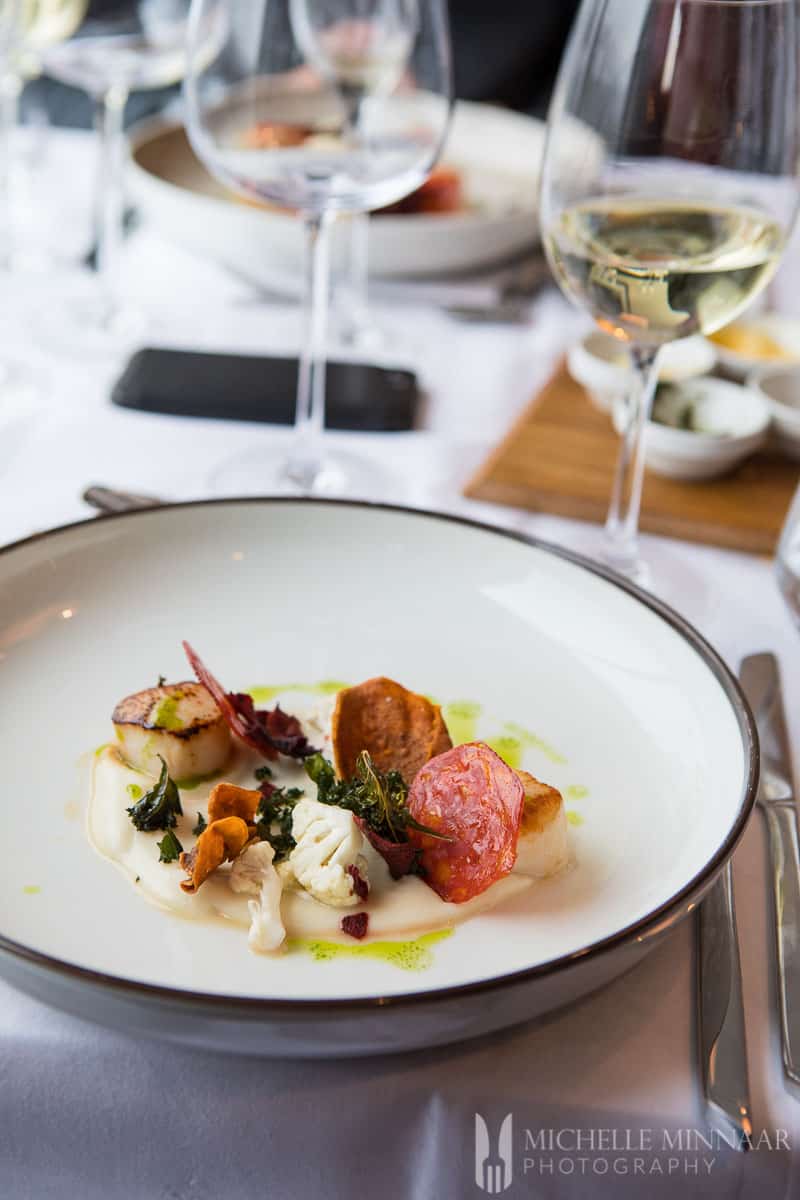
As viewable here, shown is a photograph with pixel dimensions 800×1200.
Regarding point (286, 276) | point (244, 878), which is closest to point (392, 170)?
point (286, 276)

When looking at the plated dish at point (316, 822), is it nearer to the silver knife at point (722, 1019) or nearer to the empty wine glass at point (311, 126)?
the silver knife at point (722, 1019)

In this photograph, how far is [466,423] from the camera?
132 cm

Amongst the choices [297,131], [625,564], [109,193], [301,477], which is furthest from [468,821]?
[109,193]

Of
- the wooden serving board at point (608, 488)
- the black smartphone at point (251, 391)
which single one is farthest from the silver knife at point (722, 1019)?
the black smartphone at point (251, 391)

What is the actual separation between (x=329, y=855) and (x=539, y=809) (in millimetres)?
109

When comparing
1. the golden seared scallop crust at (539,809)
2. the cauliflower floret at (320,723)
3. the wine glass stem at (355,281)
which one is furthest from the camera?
the wine glass stem at (355,281)

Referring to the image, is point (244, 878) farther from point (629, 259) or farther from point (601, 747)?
point (629, 259)

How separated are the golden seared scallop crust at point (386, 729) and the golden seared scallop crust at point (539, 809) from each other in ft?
0.29

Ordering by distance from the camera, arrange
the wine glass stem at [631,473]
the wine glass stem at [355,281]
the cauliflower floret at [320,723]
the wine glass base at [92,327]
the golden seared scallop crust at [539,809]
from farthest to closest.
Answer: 1. the wine glass stem at [355,281]
2. the wine glass base at [92,327]
3. the wine glass stem at [631,473]
4. the cauliflower floret at [320,723]
5. the golden seared scallop crust at [539,809]

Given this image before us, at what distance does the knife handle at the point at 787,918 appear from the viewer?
592 mm

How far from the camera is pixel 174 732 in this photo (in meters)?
0.70

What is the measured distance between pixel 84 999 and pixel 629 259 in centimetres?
64

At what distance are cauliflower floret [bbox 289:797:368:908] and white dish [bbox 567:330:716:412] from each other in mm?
726

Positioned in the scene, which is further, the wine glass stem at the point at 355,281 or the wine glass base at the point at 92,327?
the wine glass stem at the point at 355,281
